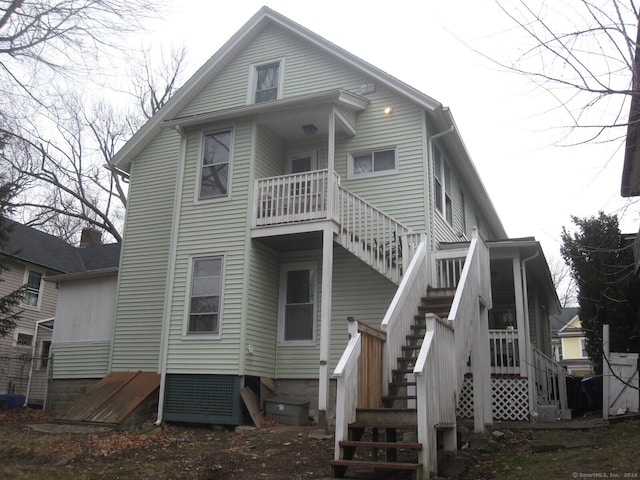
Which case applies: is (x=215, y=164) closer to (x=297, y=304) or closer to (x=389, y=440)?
(x=297, y=304)

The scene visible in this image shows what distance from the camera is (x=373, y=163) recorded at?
545 inches

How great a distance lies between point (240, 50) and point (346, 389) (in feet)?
36.9

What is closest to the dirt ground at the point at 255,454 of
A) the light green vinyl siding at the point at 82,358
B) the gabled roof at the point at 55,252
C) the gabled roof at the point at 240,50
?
the light green vinyl siding at the point at 82,358

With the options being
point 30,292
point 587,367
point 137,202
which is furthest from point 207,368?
point 587,367

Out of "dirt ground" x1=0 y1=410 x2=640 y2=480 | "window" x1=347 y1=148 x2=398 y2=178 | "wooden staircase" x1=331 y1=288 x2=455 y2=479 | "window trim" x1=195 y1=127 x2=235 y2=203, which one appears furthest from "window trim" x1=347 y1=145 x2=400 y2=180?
"dirt ground" x1=0 y1=410 x2=640 y2=480

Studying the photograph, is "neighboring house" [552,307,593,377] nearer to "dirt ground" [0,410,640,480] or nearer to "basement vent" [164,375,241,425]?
"dirt ground" [0,410,640,480]

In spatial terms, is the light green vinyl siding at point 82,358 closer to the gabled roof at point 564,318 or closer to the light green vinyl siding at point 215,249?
the light green vinyl siding at point 215,249

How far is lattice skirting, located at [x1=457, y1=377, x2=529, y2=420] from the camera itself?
12547mm

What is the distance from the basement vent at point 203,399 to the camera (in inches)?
467

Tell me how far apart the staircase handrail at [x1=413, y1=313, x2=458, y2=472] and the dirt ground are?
0.62 metres

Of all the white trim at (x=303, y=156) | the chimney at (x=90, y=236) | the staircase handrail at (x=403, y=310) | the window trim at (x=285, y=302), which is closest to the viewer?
the staircase handrail at (x=403, y=310)

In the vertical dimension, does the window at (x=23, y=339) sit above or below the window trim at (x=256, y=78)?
below

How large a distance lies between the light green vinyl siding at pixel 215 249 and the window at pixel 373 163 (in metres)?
2.52

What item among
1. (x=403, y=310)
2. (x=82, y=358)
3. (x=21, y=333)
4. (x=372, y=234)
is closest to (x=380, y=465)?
(x=403, y=310)
